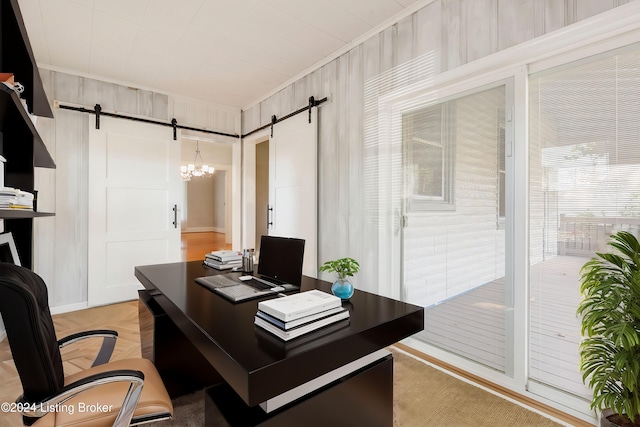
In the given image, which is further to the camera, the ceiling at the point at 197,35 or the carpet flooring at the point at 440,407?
the ceiling at the point at 197,35

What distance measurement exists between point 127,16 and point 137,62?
887 mm

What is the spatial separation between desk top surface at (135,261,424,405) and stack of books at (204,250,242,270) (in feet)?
1.75

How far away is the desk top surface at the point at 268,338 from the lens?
3.03ft

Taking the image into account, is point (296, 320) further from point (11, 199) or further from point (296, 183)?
point (296, 183)

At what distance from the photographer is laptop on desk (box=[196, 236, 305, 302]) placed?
1.63m

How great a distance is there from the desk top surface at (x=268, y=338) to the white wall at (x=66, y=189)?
2.84m

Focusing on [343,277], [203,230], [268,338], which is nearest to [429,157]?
[343,277]

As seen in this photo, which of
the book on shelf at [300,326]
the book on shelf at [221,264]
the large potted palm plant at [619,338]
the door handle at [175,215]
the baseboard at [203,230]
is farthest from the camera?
the baseboard at [203,230]

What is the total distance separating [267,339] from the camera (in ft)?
3.56

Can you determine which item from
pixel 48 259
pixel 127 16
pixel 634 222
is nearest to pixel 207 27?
pixel 127 16

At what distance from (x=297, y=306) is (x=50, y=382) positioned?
2.64 ft

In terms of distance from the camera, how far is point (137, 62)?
343 cm

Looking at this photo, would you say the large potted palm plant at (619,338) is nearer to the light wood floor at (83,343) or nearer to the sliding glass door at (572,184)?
the sliding glass door at (572,184)

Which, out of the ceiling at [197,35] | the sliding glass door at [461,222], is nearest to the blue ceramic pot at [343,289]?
the sliding glass door at [461,222]
